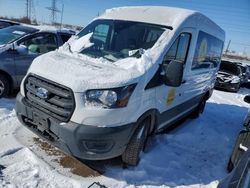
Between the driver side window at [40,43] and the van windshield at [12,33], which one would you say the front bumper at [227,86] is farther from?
the van windshield at [12,33]

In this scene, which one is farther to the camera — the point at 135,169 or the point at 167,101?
the point at 167,101

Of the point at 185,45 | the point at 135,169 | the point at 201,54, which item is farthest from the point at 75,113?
the point at 201,54

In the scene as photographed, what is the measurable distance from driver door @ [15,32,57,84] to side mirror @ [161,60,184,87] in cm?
369

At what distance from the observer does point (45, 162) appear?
369 cm

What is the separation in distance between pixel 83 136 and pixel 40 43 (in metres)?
4.24

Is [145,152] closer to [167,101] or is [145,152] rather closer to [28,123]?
[167,101]

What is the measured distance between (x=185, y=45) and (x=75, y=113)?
2461mm

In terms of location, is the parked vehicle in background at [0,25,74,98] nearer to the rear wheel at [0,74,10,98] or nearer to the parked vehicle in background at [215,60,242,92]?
the rear wheel at [0,74,10,98]

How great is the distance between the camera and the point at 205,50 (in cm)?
606

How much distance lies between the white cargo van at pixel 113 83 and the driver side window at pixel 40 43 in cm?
221

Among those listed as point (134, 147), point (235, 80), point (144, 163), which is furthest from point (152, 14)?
point (235, 80)

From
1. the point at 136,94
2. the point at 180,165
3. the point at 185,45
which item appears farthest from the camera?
the point at 185,45

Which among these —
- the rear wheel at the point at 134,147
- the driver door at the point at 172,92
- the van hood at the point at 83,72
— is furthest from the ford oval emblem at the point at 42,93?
the driver door at the point at 172,92

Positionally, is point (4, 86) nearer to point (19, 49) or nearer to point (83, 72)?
point (19, 49)
